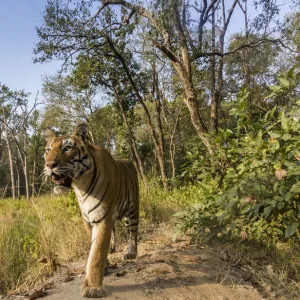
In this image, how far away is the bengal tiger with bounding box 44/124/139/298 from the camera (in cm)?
291

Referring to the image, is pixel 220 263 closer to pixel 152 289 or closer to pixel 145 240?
pixel 152 289

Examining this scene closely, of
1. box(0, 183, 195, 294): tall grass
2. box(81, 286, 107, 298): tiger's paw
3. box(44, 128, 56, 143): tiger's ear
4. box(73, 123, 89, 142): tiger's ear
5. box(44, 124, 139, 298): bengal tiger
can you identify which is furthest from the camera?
box(0, 183, 195, 294): tall grass

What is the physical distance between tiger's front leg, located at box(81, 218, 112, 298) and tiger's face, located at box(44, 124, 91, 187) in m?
0.51

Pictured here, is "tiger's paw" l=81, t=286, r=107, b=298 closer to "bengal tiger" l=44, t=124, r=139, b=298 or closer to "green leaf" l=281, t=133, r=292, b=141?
"bengal tiger" l=44, t=124, r=139, b=298

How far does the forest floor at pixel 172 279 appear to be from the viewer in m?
3.01

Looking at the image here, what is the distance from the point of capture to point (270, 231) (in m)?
4.16

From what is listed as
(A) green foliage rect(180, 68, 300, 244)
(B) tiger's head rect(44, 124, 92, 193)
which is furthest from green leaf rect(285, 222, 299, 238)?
(B) tiger's head rect(44, 124, 92, 193)

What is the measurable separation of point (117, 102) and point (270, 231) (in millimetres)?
13810

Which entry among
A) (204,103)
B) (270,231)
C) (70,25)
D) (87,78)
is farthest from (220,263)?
(204,103)

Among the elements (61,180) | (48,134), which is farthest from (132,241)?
(48,134)

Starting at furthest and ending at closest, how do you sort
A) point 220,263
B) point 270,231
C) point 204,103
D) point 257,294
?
point 204,103
point 270,231
point 220,263
point 257,294

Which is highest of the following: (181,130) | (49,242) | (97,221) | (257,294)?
(181,130)

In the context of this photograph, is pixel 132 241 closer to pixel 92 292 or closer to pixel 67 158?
pixel 92 292

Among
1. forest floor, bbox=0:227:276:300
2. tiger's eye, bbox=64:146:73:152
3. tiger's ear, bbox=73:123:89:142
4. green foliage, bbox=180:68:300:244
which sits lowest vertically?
forest floor, bbox=0:227:276:300
